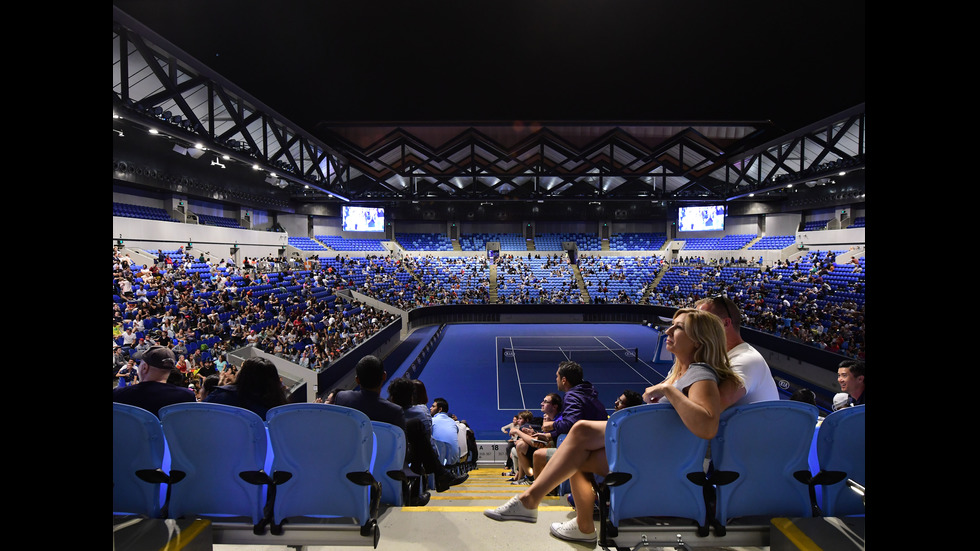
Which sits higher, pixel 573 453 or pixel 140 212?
pixel 140 212

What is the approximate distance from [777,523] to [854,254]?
30117mm

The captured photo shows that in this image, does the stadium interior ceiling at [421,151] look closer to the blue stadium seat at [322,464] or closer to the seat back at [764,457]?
the blue stadium seat at [322,464]

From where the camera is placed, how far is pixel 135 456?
2.38m

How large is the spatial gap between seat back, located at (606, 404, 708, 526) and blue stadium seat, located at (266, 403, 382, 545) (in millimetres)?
1274

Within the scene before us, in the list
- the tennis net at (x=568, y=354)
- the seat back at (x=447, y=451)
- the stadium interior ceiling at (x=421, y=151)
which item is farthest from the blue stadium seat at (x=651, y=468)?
the tennis net at (x=568, y=354)

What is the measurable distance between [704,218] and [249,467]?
39.4 meters

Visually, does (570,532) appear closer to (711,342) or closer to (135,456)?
(711,342)

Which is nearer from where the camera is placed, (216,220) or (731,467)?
(731,467)

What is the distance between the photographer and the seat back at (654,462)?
2.34 metres

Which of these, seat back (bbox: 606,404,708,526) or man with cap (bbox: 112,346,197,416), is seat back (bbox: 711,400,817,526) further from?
man with cap (bbox: 112,346,197,416)

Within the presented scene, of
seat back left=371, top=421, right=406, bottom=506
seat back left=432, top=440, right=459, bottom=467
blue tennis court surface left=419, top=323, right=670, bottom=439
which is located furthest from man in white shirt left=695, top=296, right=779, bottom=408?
blue tennis court surface left=419, top=323, right=670, bottom=439

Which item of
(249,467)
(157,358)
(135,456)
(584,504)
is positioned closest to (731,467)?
(584,504)

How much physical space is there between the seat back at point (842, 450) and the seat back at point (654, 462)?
687 mm
